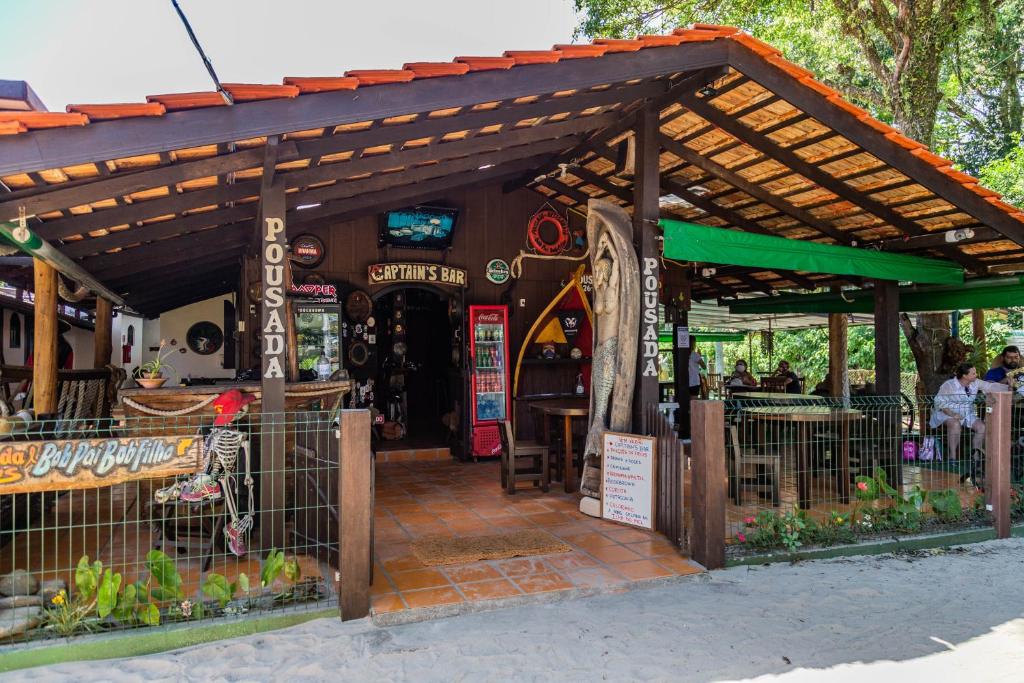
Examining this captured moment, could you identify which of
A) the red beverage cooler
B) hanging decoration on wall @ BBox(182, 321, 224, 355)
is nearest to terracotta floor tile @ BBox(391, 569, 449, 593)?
the red beverage cooler

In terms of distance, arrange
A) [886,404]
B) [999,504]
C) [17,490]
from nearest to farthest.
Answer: [17,490] → [999,504] → [886,404]

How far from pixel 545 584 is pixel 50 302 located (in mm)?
4575

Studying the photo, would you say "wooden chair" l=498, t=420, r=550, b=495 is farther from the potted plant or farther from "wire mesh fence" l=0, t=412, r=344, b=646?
the potted plant

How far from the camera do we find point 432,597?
4031mm

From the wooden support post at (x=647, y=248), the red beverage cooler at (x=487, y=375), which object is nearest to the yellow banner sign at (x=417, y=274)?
the red beverage cooler at (x=487, y=375)

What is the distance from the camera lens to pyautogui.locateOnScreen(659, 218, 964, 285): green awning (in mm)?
5922

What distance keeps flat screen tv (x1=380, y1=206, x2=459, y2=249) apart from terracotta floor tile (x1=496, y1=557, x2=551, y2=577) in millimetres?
4963

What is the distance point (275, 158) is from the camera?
4395mm

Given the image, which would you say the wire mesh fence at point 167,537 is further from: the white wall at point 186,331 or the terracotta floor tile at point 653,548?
the white wall at point 186,331

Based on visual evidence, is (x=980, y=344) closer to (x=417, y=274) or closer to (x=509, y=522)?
(x=417, y=274)

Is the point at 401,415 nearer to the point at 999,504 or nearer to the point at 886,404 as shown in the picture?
the point at 886,404

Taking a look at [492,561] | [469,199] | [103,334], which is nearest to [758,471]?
[492,561]

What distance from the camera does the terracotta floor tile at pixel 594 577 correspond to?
4.30m

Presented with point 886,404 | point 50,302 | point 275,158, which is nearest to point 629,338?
point 886,404
